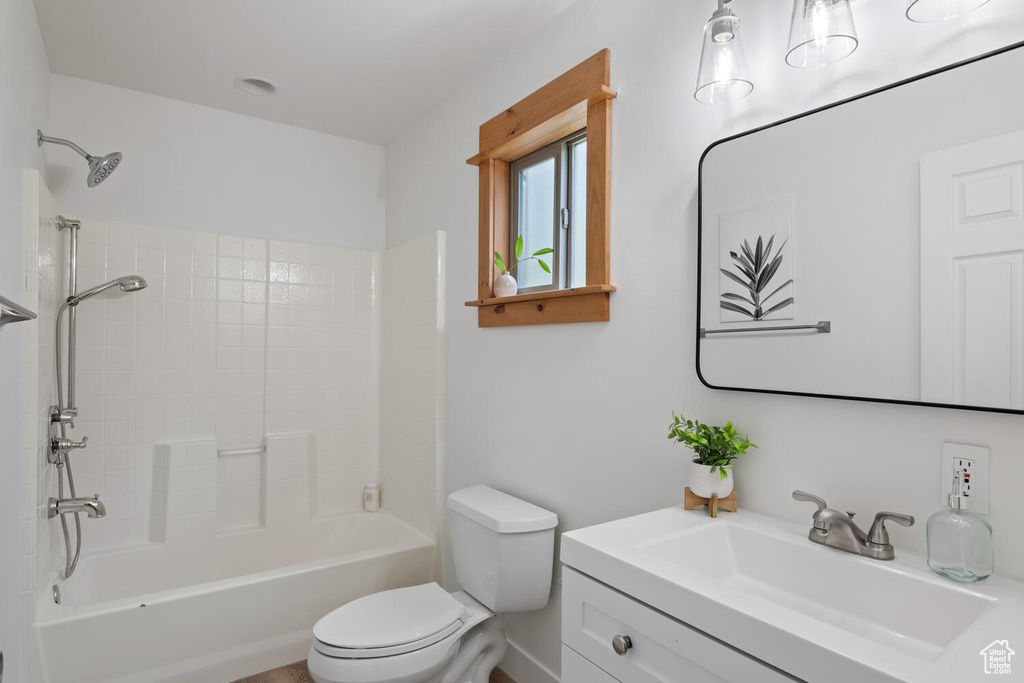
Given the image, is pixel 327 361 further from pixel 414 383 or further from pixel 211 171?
pixel 211 171

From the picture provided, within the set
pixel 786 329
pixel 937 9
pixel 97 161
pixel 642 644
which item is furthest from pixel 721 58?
pixel 97 161

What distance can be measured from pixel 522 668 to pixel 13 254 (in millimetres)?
2192

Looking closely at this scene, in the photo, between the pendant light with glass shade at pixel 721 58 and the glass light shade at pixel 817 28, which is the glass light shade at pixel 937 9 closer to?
the glass light shade at pixel 817 28

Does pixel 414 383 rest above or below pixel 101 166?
below

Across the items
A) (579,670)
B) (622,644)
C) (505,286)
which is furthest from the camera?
(505,286)

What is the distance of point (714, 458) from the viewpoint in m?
1.38

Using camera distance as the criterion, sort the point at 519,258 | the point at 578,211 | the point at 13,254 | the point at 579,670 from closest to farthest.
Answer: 1. the point at 579,670
2. the point at 13,254
3. the point at 578,211
4. the point at 519,258

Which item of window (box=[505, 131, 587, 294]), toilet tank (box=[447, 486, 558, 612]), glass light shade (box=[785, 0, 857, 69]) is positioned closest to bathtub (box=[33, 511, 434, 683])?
toilet tank (box=[447, 486, 558, 612])

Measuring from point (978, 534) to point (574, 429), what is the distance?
114 cm

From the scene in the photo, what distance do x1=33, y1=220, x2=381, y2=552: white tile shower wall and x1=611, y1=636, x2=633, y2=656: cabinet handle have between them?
2279mm

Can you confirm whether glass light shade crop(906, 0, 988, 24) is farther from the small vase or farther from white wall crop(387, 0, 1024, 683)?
the small vase

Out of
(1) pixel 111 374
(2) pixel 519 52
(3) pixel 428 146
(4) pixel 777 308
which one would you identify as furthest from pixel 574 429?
(1) pixel 111 374

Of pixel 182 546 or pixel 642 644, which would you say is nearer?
pixel 642 644

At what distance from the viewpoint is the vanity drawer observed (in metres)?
0.91
